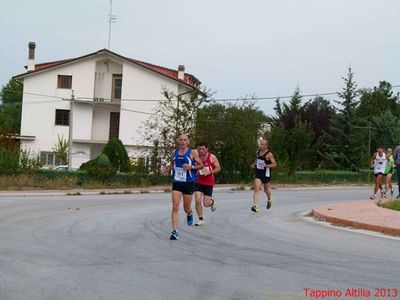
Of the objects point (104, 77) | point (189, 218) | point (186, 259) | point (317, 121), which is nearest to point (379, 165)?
point (189, 218)

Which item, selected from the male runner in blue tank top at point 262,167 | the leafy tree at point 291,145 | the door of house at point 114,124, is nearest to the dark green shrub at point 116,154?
the leafy tree at point 291,145

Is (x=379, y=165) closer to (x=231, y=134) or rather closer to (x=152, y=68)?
(x=231, y=134)

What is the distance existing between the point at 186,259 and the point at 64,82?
43249 millimetres

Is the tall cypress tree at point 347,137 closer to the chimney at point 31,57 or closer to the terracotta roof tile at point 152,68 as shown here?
the terracotta roof tile at point 152,68

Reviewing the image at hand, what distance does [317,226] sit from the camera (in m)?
13.7

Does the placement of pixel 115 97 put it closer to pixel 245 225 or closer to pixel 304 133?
pixel 304 133

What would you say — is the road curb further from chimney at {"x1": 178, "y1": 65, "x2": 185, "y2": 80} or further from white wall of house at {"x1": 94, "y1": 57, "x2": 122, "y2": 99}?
chimney at {"x1": 178, "y1": 65, "x2": 185, "y2": 80}

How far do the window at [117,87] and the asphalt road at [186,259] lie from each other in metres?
37.1

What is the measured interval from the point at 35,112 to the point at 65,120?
2.52 meters

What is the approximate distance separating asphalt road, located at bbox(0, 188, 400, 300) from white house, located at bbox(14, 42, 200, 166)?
35925mm

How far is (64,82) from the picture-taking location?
50312mm

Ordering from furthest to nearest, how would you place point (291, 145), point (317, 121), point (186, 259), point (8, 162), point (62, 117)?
point (317, 121), point (62, 117), point (291, 145), point (8, 162), point (186, 259)

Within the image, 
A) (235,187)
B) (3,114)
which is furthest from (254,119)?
(3,114)

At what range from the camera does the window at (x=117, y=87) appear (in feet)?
168
